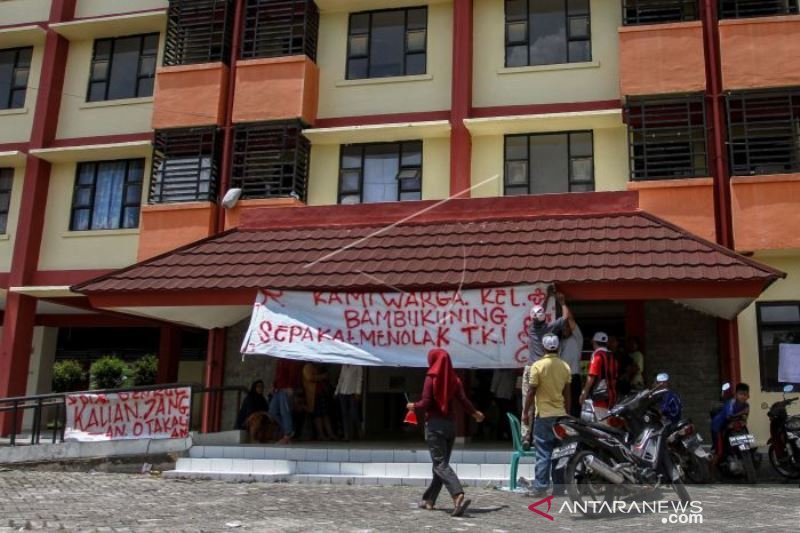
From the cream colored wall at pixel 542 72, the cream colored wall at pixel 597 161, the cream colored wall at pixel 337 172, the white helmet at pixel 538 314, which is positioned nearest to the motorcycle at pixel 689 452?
the white helmet at pixel 538 314

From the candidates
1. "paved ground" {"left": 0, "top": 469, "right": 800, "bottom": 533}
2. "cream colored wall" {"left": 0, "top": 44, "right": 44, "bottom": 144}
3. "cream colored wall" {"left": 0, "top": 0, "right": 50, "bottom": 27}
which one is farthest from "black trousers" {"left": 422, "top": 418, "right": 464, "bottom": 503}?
"cream colored wall" {"left": 0, "top": 0, "right": 50, "bottom": 27}

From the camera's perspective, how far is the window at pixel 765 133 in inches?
551

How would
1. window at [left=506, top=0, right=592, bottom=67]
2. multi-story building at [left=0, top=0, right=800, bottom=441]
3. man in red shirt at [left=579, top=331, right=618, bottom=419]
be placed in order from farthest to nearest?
window at [left=506, top=0, right=592, bottom=67], multi-story building at [left=0, top=0, right=800, bottom=441], man in red shirt at [left=579, top=331, right=618, bottom=419]

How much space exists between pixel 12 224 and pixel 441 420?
540 inches

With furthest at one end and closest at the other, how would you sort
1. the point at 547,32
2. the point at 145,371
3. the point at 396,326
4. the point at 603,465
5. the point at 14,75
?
the point at 145,371 < the point at 14,75 < the point at 547,32 < the point at 396,326 < the point at 603,465

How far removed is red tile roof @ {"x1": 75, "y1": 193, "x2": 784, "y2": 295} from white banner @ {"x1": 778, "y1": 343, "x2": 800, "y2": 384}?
259cm

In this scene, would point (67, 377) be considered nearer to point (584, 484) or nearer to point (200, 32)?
point (200, 32)

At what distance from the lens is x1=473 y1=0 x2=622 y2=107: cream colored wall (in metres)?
15.4

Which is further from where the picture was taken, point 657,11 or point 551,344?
point 657,11

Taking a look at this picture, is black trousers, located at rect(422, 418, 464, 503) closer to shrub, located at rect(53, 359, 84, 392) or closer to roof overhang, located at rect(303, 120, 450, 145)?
roof overhang, located at rect(303, 120, 450, 145)

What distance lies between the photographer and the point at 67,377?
2102 centimetres

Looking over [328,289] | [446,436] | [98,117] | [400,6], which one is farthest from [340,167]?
[446,436]

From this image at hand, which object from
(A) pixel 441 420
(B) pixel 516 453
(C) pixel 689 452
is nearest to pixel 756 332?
(C) pixel 689 452

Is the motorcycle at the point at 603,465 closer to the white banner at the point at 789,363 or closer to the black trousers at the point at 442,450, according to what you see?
the black trousers at the point at 442,450
